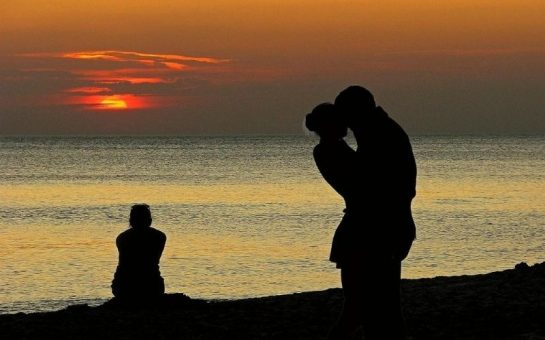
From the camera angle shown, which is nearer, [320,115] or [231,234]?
[320,115]

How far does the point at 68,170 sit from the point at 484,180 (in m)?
42.2

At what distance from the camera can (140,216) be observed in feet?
38.5

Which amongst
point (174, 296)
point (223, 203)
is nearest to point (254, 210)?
point (223, 203)

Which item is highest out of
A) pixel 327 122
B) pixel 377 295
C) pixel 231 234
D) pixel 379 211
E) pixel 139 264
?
pixel 231 234

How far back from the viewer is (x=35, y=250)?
3278cm

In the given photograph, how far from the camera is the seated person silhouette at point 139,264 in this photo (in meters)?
11.8

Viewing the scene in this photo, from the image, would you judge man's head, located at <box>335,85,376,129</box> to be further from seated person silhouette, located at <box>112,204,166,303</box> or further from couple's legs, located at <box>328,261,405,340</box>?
seated person silhouette, located at <box>112,204,166,303</box>

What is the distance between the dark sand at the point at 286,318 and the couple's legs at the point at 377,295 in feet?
8.61

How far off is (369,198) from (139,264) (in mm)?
5108

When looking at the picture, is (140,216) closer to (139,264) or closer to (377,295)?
(139,264)

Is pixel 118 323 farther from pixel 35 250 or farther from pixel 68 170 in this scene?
pixel 68 170

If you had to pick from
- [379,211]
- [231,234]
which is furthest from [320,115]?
[231,234]

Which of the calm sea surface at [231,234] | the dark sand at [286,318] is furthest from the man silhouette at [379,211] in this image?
the calm sea surface at [231,234]

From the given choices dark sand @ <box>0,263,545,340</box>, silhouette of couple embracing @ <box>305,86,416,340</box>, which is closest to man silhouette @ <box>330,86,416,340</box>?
silhouette of couple embracing @ <box>305,86,416,340</box>
